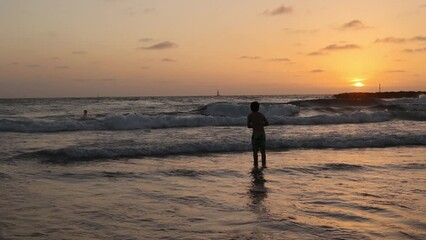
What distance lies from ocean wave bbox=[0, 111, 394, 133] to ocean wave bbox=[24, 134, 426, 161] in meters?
8.12

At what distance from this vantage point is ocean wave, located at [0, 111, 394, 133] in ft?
76.7

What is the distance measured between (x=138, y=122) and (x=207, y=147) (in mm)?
11186

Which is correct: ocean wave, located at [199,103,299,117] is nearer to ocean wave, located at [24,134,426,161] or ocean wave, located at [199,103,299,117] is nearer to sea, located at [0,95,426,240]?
ocean wave, located at [24,134,426,161]

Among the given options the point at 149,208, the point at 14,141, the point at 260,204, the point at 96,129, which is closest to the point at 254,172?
the point at 260,204

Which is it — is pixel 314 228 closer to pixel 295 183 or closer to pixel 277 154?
pixel 295 183

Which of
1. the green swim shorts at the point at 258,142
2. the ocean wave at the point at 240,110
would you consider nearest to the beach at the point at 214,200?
the green swim shorts at the point at 258,142

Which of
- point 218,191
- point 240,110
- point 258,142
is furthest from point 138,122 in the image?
point 218,191

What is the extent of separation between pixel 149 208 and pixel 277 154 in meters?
8.00

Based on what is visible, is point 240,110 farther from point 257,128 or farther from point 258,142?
point 258,142

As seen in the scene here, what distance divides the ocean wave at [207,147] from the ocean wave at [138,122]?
8.12 m

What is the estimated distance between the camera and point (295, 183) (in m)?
9.27

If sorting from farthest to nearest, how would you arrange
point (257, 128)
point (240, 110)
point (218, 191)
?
point (240, 110) < point (257, 128) < point (218, 191)

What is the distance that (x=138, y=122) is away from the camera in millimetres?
25781

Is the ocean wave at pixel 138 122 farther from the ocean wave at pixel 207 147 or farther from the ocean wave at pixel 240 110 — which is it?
the ocean wave at pixel 240 110
